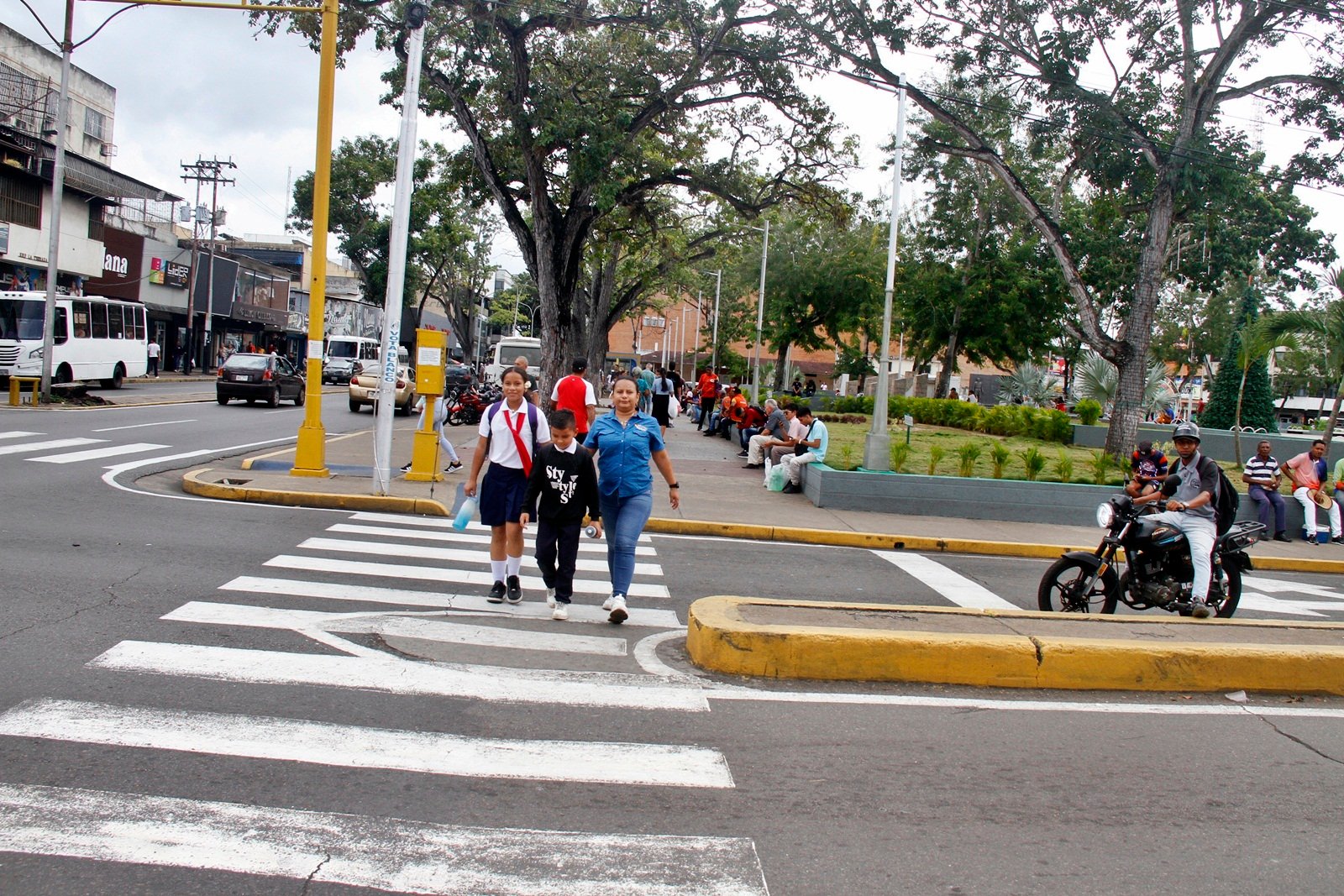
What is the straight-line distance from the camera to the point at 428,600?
7574 mm

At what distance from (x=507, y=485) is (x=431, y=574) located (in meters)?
1.47

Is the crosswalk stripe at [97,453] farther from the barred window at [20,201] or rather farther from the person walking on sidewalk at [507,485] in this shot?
the barred window at [20,201]

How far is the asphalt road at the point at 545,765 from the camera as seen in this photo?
3551mm

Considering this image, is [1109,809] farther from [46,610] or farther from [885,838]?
[46,610]

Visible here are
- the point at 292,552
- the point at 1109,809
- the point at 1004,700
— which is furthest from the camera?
the point at 292,552

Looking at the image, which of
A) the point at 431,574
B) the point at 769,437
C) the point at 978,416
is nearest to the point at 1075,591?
the point at 431,574

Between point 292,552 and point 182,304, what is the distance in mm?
48493

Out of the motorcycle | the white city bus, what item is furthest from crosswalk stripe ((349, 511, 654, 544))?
the white city bus

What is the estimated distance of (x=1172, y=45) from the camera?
2131 cm

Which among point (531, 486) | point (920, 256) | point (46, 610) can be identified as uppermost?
point (920, 256)

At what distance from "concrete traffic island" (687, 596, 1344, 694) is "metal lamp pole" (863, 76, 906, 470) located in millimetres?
9648

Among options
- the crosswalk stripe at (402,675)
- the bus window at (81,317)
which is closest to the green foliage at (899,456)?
the crosswalk stripe at (402,675)

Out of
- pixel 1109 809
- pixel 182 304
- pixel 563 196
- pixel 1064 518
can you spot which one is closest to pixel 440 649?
pixel 1109 809

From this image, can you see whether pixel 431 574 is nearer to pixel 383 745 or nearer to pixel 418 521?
pixel 418 521
